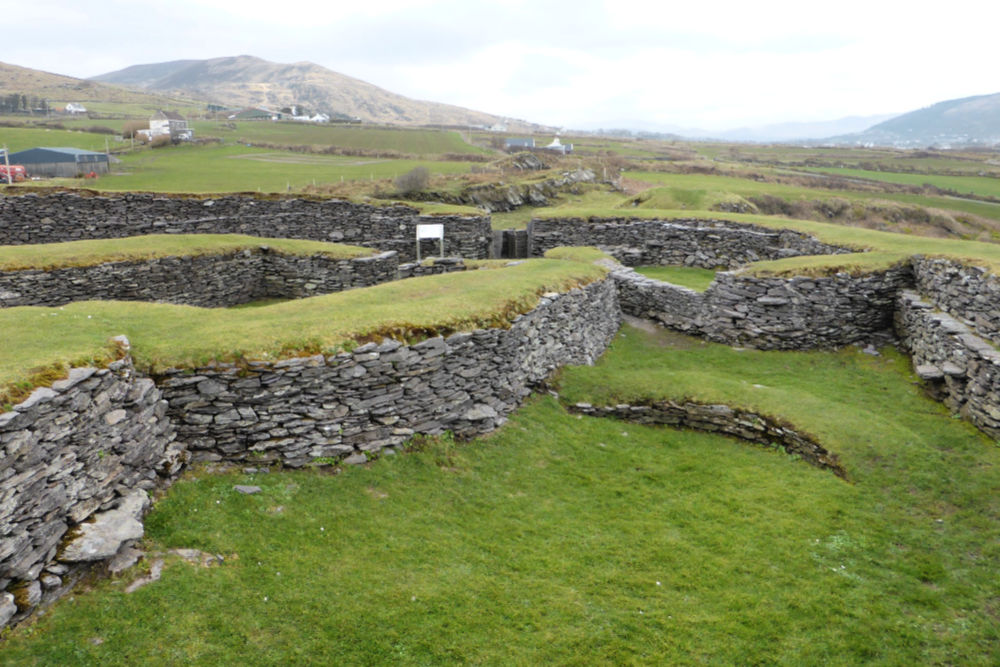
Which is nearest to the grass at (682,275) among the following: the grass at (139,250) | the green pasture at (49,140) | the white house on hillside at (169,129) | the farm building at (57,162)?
the grass at (139,250)

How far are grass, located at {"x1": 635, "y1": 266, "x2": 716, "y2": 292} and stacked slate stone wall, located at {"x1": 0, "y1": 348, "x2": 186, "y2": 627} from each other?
A: 21936mm

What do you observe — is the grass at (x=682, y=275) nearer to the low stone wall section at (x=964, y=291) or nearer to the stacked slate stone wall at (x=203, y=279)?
the low stone wall section at (x=964, y=291)

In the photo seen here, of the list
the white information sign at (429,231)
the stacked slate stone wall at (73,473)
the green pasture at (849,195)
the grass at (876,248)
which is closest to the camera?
the stacked slate stone wall at (73,473)

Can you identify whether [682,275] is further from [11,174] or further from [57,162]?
[57,162]

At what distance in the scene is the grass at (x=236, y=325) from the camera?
8.66 meters

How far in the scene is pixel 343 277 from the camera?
23.3m

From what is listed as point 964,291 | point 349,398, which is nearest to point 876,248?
point 964,291

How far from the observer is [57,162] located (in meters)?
50.6

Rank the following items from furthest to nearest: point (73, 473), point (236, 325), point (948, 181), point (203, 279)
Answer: point (948, 181) < point (203, 279) < point (236, 325) < point (73, 473)

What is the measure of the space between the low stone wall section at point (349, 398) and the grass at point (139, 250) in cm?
1303

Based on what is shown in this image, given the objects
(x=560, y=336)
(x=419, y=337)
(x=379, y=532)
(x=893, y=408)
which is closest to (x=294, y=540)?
(x=379, y=532)

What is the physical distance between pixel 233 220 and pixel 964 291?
30.7 meters

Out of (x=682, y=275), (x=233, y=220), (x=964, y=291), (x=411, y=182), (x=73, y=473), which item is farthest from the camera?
(x=411, y=182)

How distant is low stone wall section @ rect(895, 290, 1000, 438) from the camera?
1327 centimetres
